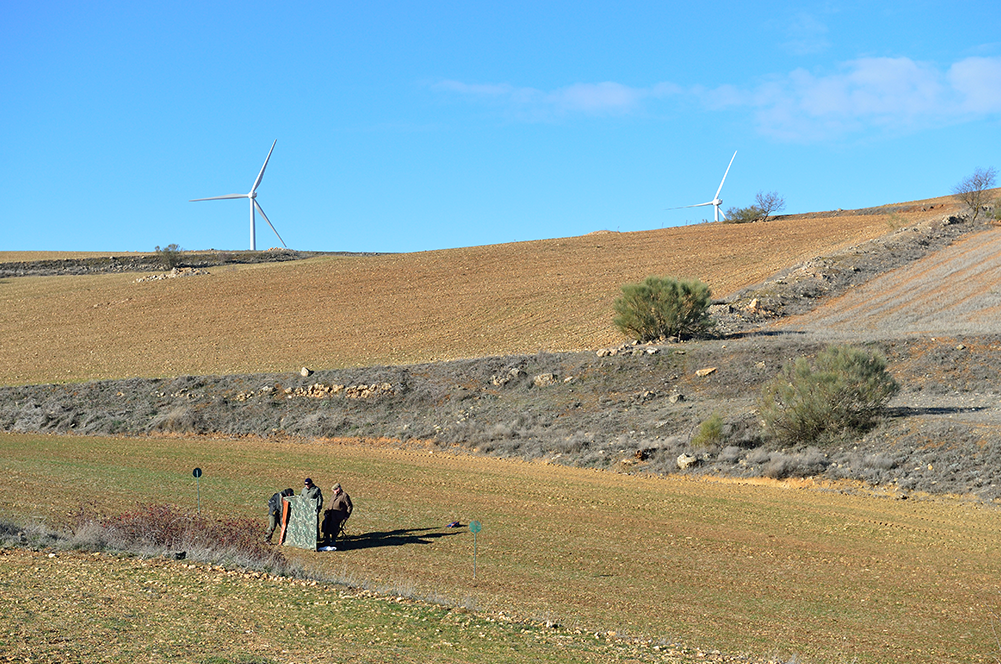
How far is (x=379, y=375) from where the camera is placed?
35250mm

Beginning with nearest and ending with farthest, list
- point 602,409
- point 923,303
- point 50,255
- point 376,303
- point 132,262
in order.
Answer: point 602,409 → point 923,303 → point 376,303 → point 132,262 → point 50,255

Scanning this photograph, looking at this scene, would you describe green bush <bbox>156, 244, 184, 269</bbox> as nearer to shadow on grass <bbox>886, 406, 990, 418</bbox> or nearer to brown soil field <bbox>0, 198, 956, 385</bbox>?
brown soil field <bbox>0, 198, 956, 385</bbox>

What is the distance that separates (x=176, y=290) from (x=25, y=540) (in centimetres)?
4857

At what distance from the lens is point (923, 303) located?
42.0m

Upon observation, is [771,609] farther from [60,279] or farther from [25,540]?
[60,279]

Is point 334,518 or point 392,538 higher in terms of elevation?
point 334,518

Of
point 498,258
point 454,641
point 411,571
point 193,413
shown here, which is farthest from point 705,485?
point 498,258

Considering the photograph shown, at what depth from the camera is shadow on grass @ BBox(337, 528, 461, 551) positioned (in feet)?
54.6

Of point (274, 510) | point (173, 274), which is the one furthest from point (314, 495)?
point (173, 274)

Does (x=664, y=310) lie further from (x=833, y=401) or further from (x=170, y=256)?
(x=170, y=256)

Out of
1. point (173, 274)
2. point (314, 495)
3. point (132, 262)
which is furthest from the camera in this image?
point (132, 262)

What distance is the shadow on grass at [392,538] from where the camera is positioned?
16.6 metres

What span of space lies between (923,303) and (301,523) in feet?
112

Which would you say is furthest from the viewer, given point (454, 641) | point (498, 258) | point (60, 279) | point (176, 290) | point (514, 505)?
point (60, 279)
